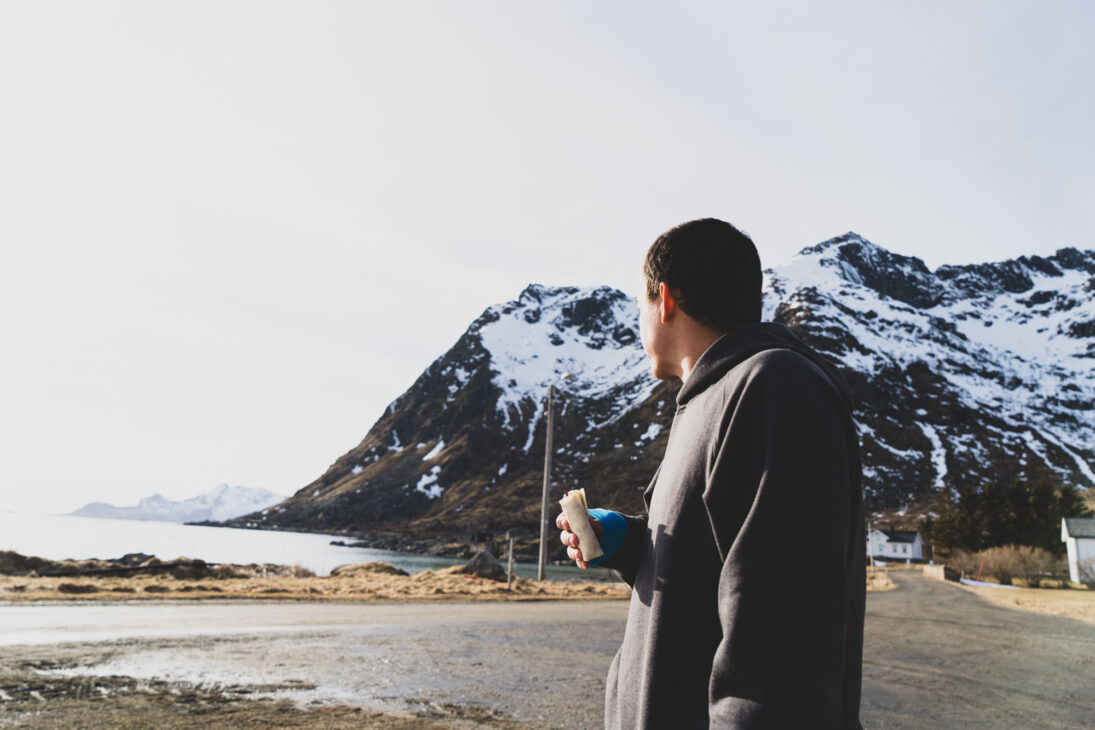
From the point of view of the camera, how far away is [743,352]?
1589 mm

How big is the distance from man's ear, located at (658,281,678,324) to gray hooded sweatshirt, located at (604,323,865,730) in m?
0.19

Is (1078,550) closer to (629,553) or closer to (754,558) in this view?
(629,553)

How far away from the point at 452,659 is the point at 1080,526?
67966mm

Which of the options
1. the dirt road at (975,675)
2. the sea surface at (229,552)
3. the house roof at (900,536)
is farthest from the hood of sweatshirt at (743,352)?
the house roof at (900,536)

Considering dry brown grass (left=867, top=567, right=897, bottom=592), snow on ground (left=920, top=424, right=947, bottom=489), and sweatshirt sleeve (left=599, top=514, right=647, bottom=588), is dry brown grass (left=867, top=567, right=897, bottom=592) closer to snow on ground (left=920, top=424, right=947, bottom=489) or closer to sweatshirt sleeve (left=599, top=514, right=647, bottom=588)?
sweatshirt sleeve (left=599, top=514, right=647, bottom=588)

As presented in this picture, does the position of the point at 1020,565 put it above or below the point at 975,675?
below

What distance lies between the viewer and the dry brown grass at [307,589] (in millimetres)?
13094

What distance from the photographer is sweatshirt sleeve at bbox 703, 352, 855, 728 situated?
1225 millimetres

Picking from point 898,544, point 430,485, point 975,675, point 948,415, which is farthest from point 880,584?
point 430,485

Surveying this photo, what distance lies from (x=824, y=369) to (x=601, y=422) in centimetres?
18911

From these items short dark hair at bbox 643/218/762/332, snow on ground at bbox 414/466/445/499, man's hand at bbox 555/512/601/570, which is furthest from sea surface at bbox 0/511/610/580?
snow on ground at bbox 414/466/445/499

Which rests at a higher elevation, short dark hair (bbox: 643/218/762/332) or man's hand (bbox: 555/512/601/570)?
short dark hair (bbox: 643/218/762/332)

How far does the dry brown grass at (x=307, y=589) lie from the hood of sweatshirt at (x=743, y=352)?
46.9 feet

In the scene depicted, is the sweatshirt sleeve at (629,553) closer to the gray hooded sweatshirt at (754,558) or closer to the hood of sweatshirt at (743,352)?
the gray hooded sweatshirt at (754,558)
